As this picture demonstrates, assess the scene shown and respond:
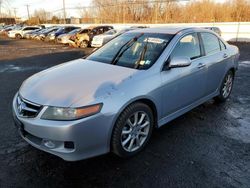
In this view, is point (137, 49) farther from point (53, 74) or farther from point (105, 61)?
point (53, 74)

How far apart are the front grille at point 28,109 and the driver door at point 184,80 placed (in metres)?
1.67

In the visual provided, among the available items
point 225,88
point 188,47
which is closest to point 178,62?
point 188,47

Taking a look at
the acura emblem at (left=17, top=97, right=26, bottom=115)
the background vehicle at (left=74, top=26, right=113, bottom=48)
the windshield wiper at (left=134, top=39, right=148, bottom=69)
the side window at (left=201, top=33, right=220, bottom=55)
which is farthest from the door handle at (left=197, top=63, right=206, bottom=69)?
the background vehicle at (left=74, top=26, right=113, bottom=48)

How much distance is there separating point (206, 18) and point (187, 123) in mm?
25452

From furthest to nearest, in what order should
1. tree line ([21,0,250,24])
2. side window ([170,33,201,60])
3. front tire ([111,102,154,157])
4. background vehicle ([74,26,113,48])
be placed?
tree line ([21,0,250,24])
background vehicle ([74,26,113,48])
side window ([170,33,201,60])
front tire ([111,102,154,157])

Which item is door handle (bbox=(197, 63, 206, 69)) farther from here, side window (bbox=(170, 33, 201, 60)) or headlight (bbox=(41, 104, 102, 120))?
headlight (bbox=(41, 104, 102, 120))

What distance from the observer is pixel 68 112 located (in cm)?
256

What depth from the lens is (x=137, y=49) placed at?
3729 millimetres

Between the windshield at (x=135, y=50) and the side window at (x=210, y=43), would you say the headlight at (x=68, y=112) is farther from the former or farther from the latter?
the side window at (x=210, y=43)

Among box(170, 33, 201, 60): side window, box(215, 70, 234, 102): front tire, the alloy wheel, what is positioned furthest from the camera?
box(215, 70, 234, 102): front tire

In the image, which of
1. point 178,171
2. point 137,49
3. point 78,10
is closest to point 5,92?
point 137,49

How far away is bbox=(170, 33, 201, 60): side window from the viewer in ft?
12.0

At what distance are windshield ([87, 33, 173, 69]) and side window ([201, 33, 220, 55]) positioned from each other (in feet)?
3.20

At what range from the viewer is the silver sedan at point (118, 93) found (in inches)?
102
